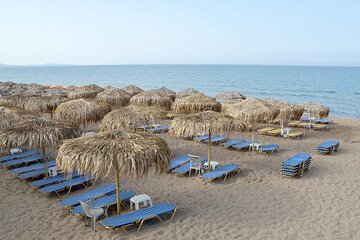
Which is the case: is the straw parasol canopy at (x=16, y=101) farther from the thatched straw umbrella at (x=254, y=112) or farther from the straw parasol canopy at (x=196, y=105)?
Answer: the thatched straw umbrella at (x=254, y=112)

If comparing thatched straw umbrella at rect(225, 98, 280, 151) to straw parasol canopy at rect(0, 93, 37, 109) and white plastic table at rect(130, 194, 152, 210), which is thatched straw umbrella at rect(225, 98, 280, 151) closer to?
white plastic table at rect(130, 194, 152, 210)

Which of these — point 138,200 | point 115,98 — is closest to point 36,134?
point 138,200

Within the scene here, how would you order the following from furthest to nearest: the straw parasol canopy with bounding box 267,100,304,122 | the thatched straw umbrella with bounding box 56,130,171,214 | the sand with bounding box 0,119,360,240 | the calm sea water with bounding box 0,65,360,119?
Result: the calm sea water with bounding box 0,65,360,119, the straw parasol canopy with bounding box 267,100,304,122, the sand with bounding box 0,119,360,240, the thatched straw umbrella with bounding box 56,130,171,214

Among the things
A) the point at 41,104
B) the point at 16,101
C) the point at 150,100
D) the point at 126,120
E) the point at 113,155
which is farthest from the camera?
the point at 150,100

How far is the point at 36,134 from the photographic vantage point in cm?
775

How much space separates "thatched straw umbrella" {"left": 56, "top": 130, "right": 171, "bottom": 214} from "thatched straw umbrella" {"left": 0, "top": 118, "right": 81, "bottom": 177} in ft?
5.71

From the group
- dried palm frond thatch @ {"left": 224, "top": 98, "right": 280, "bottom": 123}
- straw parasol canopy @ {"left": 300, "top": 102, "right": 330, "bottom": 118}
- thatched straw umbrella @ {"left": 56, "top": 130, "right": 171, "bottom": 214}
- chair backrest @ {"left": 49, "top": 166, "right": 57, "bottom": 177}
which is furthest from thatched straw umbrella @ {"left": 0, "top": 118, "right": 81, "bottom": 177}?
straw parasol canopy @ {"left": 300, "top": 102, "right": 330, "bottom": 118}

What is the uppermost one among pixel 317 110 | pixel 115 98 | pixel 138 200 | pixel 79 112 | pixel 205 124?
pixel 205 124

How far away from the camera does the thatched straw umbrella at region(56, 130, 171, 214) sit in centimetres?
576

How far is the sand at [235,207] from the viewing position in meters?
6.13

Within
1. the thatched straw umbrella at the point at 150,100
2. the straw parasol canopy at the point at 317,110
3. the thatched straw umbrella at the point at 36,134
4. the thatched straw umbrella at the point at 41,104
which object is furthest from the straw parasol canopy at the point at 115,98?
the straw parasol canopy at the point at 317,110

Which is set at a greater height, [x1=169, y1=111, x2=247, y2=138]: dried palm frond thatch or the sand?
[x1=169, y1=111, x2=247, y2=138]: dried palm frond thatch

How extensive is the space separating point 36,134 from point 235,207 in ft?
16.6

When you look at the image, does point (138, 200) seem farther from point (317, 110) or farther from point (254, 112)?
point (317, 110)
